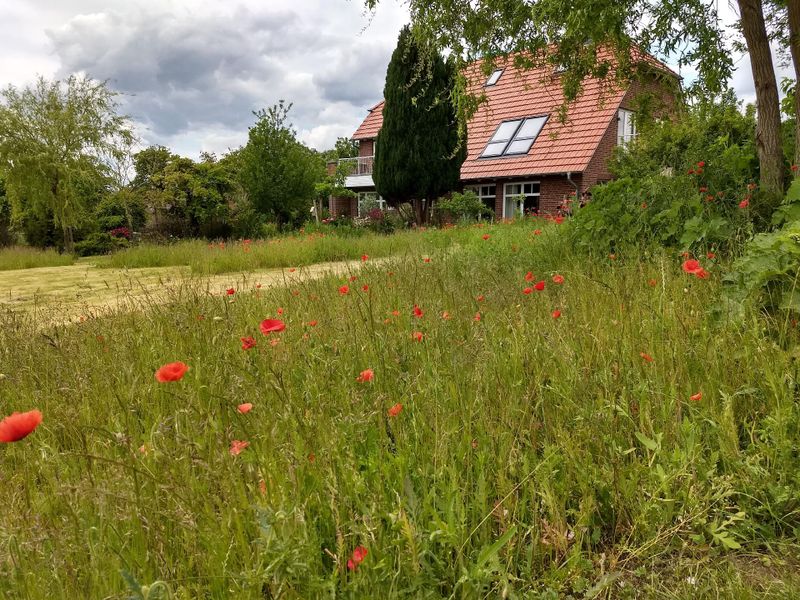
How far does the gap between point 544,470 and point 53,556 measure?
1243 millimetres

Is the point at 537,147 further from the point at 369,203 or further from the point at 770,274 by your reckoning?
the point at 770,274

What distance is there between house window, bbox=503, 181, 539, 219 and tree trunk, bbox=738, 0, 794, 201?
1540 centimetres

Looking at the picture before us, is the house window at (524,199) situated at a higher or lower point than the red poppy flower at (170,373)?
higher

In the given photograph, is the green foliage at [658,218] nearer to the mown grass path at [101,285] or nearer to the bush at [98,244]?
the mown grass path at [101,285]

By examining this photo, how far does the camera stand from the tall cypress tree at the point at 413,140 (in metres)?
17.4

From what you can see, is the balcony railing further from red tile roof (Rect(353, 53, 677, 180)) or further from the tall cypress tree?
the tall cypress tree

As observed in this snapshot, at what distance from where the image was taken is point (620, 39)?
419cm

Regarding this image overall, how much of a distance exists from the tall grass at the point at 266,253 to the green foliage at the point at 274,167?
768 cm

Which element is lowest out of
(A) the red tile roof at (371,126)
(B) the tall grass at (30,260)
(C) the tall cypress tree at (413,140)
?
(B) the tall grass at (30,260)

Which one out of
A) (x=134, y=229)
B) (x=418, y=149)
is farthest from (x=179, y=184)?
(x=418, y=149)

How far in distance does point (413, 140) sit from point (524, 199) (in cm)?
523

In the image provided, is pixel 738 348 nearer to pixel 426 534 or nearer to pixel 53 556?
pixel 426 534

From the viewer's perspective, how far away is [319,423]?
1.58 m

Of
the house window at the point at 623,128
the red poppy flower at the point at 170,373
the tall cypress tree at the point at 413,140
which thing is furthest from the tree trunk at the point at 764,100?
the house window at the point at 623,128
